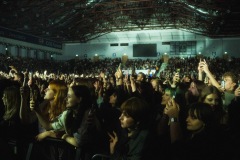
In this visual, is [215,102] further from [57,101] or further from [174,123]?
[57,101]

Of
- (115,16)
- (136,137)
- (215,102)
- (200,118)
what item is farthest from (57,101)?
(115,16)

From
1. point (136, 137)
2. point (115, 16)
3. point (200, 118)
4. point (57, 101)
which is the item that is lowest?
point (136, 137)

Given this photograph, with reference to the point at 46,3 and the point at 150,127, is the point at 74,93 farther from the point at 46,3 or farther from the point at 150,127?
the point at 46,3

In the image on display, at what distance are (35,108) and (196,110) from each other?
6.40 feet

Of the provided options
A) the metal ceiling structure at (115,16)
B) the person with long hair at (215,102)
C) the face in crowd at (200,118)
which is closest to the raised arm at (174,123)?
the face in crowd at (200,118)

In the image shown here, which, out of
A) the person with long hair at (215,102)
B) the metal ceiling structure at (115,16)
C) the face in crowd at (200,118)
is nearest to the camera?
the face in crowd at (200,118)

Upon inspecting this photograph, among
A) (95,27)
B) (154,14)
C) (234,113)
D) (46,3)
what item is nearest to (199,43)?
(154,14)

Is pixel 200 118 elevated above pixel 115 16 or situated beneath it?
situated beneath

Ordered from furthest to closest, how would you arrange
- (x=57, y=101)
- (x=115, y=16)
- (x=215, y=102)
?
(x=115, y=16)
(x=57, y=101)
(x=215, y=102)

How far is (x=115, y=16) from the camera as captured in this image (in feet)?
101

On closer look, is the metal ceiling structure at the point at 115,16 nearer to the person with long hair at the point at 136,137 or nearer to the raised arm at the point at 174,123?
the raised arm at the point at 174,123

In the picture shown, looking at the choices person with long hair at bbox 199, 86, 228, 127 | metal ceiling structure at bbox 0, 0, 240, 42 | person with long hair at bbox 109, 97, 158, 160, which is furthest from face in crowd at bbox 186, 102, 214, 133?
metal ceiling structure at bbox 0, 0, 240, 42

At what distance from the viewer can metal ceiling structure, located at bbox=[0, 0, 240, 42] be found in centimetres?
2416

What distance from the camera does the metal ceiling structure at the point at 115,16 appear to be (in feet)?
79.3
